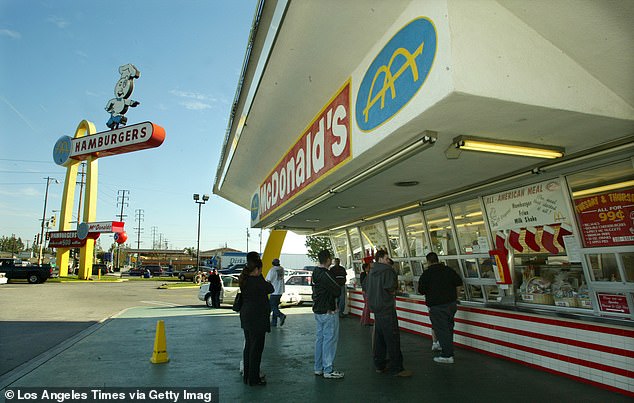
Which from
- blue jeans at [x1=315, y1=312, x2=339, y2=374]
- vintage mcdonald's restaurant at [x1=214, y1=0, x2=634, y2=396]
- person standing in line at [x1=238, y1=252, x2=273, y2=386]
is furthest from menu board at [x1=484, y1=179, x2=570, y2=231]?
person standing in line at [x1=238, y1=252, x2=273, y2=386]

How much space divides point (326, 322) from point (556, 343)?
3384mm

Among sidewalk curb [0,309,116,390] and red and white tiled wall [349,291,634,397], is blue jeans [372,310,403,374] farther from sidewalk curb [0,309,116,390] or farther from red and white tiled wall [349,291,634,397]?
sidewalk curb [0,309,116,390]

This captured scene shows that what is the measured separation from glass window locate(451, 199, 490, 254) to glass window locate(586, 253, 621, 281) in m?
2.06

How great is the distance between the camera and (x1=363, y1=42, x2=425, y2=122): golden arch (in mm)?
Result: 3879

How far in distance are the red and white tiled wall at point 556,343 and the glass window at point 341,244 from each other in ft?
24.1

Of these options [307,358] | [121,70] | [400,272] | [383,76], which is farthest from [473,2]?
[121,70]

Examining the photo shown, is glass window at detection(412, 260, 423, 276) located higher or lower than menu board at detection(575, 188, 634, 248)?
lower

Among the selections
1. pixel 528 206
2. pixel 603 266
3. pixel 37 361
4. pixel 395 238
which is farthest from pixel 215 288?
pixel 603 266

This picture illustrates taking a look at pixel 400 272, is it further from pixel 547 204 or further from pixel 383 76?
pixel 383 76

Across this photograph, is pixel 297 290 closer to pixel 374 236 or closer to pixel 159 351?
pixel 374 236

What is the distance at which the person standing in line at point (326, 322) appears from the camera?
18.8ft

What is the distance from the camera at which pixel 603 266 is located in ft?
18.5

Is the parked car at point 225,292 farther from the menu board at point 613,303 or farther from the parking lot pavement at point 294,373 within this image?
the menu board at point 613,303

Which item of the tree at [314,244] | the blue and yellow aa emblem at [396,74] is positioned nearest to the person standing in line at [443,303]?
the blue and yellow aa emblem at [396,74]
